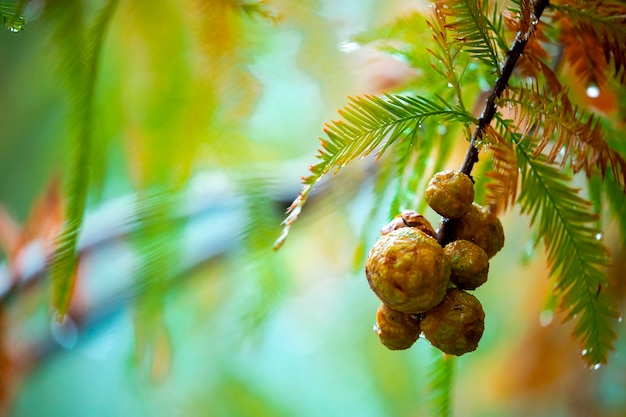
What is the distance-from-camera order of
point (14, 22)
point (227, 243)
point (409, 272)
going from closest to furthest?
point (409, 272)
point (14, 22)
point (227, 243)

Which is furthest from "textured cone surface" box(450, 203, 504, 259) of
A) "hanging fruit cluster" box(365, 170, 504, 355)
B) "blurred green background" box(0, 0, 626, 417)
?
"blurred green background" box(0, 0, 626, 417)

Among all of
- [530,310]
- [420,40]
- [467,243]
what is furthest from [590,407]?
[467,243]

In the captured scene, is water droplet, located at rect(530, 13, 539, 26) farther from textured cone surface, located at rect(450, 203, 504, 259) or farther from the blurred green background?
the blurred green background

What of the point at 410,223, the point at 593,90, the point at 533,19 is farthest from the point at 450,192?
the point at 593,90

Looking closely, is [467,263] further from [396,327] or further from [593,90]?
[593,90]

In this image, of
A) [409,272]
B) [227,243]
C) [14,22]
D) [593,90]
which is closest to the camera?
[409,272]

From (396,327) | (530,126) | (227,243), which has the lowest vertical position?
(227,243)

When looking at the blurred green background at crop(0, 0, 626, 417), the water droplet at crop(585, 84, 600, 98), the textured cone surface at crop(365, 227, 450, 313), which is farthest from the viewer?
Answer: the blurred green background at crop(0, 0, 626, 417)
